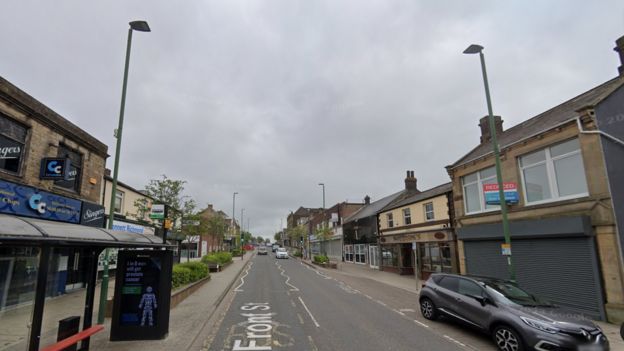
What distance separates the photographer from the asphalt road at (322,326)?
7.97m

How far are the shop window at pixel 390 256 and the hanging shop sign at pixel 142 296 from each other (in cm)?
2351

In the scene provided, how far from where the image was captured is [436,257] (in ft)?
75.7

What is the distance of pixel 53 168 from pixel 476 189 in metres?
19.2

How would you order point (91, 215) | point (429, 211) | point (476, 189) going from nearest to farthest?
point (91, 215)
point (476, 189)
point (429, 211)

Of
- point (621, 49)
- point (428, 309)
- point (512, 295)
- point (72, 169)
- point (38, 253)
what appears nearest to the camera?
point (38, 253)

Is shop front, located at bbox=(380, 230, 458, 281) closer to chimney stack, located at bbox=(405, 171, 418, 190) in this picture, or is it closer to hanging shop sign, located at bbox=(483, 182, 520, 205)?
hanging shop sign, located at bbox=(483, 182, 520, 205)

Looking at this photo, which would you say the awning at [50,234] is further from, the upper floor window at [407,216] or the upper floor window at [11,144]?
the upper floor window at [407,216]

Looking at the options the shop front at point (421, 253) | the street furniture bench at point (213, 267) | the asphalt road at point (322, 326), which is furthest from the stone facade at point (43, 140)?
the shop front at point (421, 253)

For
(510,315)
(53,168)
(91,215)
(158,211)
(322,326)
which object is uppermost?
(53,168)

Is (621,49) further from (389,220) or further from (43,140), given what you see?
(43,140)

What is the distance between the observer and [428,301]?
10797mm

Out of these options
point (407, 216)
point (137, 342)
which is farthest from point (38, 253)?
point (407, 216)

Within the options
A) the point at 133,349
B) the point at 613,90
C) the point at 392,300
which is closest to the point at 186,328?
the point at 133,349

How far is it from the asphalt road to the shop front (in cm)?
702
